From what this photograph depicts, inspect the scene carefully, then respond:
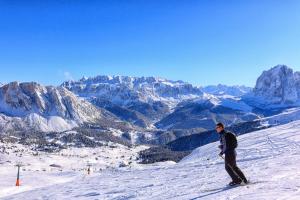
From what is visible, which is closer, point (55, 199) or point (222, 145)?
point (222, 145)

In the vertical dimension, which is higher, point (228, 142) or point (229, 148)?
point (228, 142)

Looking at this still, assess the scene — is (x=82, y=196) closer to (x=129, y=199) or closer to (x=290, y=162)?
(x=129, y=199)

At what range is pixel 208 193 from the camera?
26.7m

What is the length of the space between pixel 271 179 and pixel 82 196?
17.3 m

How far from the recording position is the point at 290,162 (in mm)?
36469

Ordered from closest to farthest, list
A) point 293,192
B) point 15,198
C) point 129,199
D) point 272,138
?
point 293,192 < point 129,199 < point 15,198 < point 272,138

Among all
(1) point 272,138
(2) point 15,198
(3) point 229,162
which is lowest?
(2) point 15,198

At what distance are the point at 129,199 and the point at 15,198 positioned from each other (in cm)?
1967

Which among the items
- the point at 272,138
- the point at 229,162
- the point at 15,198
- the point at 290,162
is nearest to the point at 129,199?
the point at 229,162

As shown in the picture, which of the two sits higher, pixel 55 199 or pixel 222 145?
pixel 222 145

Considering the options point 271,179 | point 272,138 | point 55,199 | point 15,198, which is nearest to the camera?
point 271,179

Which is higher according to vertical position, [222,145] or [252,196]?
[222,145]

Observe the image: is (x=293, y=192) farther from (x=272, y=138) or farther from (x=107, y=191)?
(x=272, y=138)

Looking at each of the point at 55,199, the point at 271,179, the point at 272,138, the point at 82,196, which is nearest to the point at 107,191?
the point at 82,196
